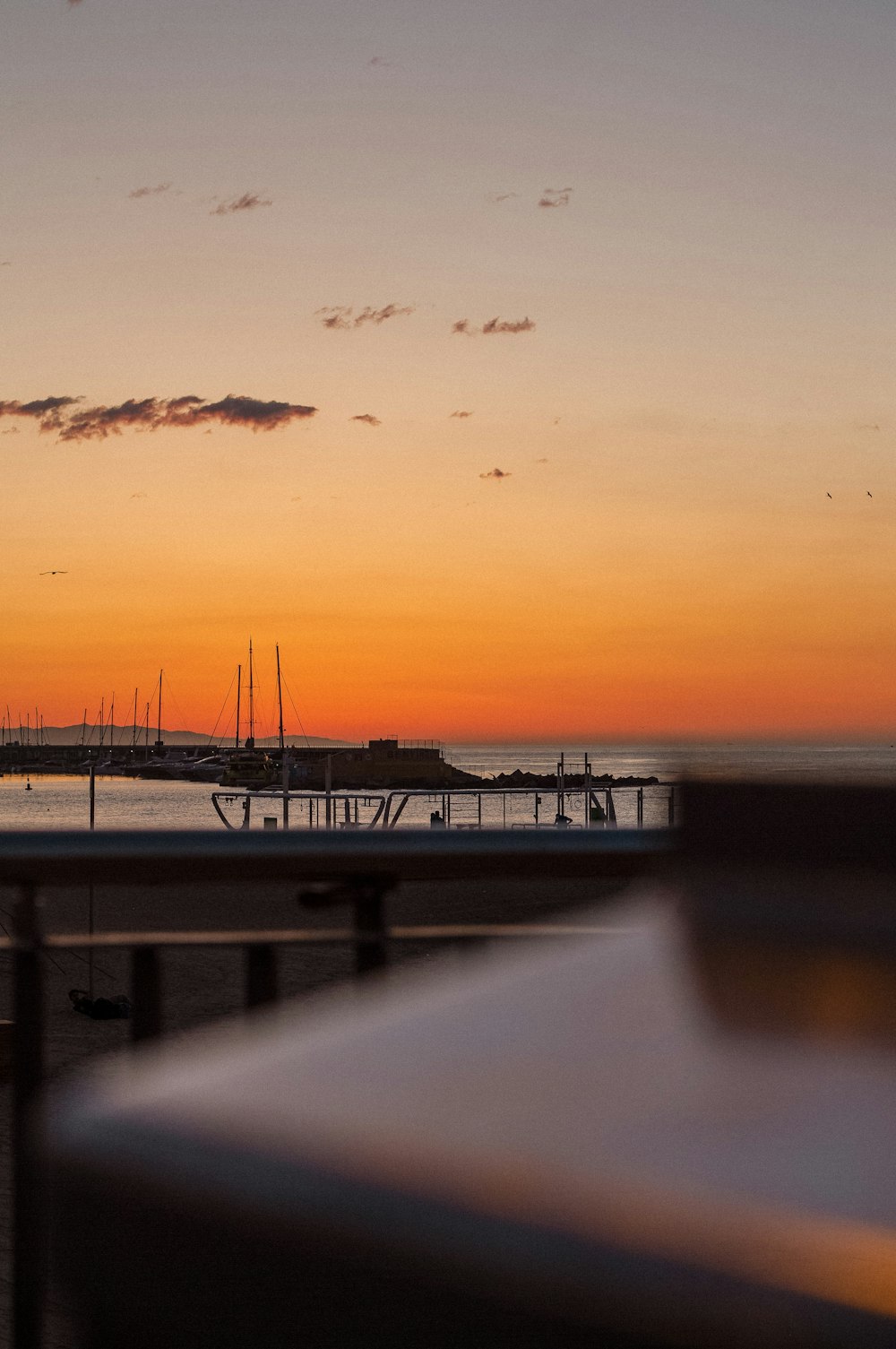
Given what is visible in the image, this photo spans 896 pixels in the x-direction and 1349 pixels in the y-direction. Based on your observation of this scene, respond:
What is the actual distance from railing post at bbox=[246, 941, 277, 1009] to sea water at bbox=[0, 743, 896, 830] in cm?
18

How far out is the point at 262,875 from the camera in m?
1.57

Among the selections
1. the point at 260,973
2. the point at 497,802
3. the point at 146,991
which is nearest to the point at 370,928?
the point at 260,973

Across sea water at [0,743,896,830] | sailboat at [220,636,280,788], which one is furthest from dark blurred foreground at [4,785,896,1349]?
sailboat at [220,636,280,788]

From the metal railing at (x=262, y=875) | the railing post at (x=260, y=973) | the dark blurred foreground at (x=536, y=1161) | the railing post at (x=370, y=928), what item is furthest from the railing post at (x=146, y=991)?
the dark blurred foreground at (x=536, y=1161)

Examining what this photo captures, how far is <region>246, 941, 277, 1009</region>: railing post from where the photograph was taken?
162 cm

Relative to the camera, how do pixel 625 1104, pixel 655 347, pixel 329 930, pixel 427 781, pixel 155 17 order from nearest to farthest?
1. pixel 625 1104
2. pixel 329 930
3. pixel 155 17
4. pixel 655 347
5. pixel 427 781

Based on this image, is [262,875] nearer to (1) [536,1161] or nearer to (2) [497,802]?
(1) [536,1161]

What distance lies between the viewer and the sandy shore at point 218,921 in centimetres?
155

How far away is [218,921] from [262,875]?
162mm

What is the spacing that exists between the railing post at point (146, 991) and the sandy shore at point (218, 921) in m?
0.01

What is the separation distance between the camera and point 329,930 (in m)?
1.64

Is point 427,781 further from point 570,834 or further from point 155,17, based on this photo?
point 570,834

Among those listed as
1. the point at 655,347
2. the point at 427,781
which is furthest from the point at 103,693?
the point at 655,347

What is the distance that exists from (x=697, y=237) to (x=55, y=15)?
5412 mm
